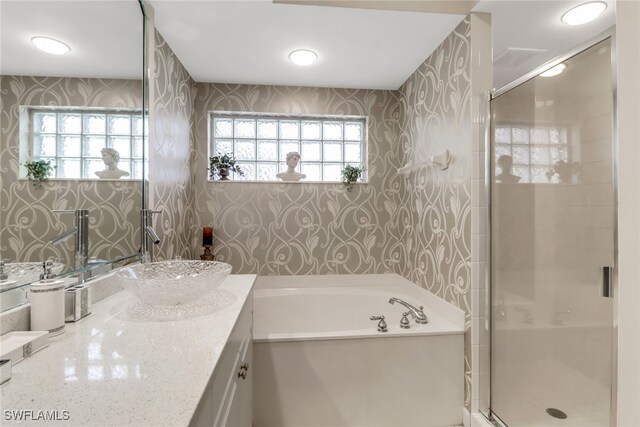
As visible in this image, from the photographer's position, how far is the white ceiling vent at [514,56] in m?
2.01

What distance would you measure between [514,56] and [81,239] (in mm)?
2658

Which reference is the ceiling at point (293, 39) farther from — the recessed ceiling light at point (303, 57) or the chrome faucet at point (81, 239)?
the chrome faucet at point (81, 239)

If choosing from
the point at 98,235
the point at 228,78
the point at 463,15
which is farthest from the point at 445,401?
the point at 228,78

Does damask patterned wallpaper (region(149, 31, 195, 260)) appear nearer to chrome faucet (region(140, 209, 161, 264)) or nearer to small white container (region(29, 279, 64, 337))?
chrome faucet (region(140, 209, 161, 264))

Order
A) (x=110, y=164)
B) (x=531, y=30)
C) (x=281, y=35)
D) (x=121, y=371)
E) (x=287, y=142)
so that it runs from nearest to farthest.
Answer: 1. (x=121, y=371)
2. (x=110, y=164)
3. (x=531, y=30)
4. (x=281, y=35)
5. (x=287, y=142)

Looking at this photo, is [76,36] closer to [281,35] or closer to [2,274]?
[2,274]

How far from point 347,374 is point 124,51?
6.38 feet

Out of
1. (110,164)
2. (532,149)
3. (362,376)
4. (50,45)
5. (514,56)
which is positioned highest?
(514,56)

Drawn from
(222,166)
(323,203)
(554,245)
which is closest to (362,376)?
(554,245)

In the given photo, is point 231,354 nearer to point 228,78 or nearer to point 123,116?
point 123,116

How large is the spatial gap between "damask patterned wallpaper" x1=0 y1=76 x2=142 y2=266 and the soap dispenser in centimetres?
10

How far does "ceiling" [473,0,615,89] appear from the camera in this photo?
1.60 meters

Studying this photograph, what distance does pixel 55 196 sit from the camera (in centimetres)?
96

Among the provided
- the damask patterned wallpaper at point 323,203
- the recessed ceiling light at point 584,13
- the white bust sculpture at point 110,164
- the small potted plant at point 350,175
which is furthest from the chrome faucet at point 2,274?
the recessed ceiling light at point 584,13
